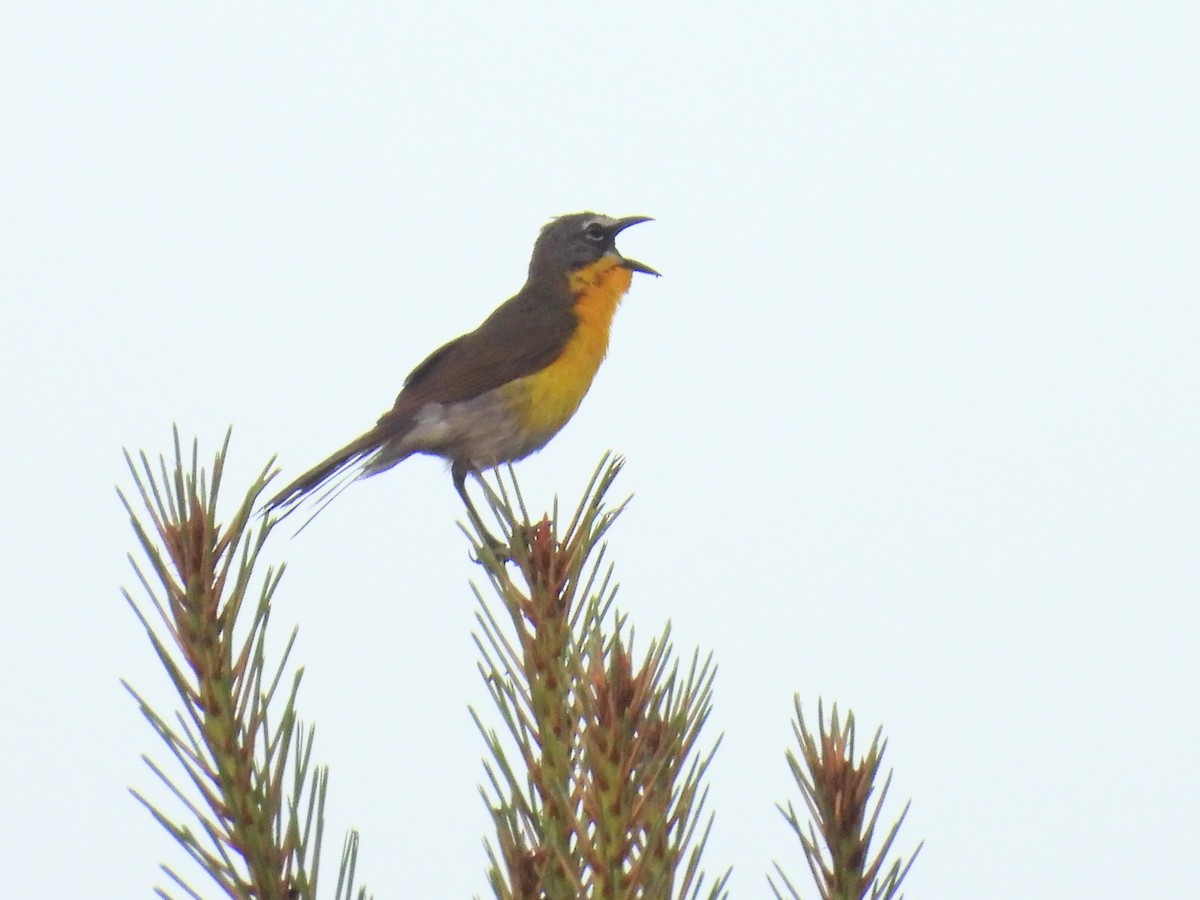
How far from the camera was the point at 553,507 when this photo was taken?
6.73ft

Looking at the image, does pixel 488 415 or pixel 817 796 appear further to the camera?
pixel 488 415

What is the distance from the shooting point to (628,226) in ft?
32.8

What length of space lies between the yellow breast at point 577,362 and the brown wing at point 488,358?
7 cm

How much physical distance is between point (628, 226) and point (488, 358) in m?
2.07

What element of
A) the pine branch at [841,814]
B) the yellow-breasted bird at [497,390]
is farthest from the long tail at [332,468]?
the pine branch at [841,814]

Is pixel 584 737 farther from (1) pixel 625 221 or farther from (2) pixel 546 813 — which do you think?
(1) pixel 625 221

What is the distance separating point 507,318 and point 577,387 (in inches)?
34.2

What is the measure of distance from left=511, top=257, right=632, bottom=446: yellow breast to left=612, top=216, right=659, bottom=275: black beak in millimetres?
62

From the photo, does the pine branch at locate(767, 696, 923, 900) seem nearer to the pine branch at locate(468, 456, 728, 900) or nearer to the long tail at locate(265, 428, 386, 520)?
the pine branch at locate(468, 456, 728, 900)

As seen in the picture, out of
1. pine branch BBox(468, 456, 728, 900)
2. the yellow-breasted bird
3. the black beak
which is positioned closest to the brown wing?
the yellow-breasted bird

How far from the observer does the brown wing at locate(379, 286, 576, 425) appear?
8273 mm

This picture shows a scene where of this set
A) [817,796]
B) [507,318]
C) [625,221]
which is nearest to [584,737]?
[817,796]

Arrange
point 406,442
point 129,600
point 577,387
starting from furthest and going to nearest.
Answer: point 577,387
point 406,442
point 129,600

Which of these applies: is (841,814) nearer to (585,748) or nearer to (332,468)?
(585,748)
